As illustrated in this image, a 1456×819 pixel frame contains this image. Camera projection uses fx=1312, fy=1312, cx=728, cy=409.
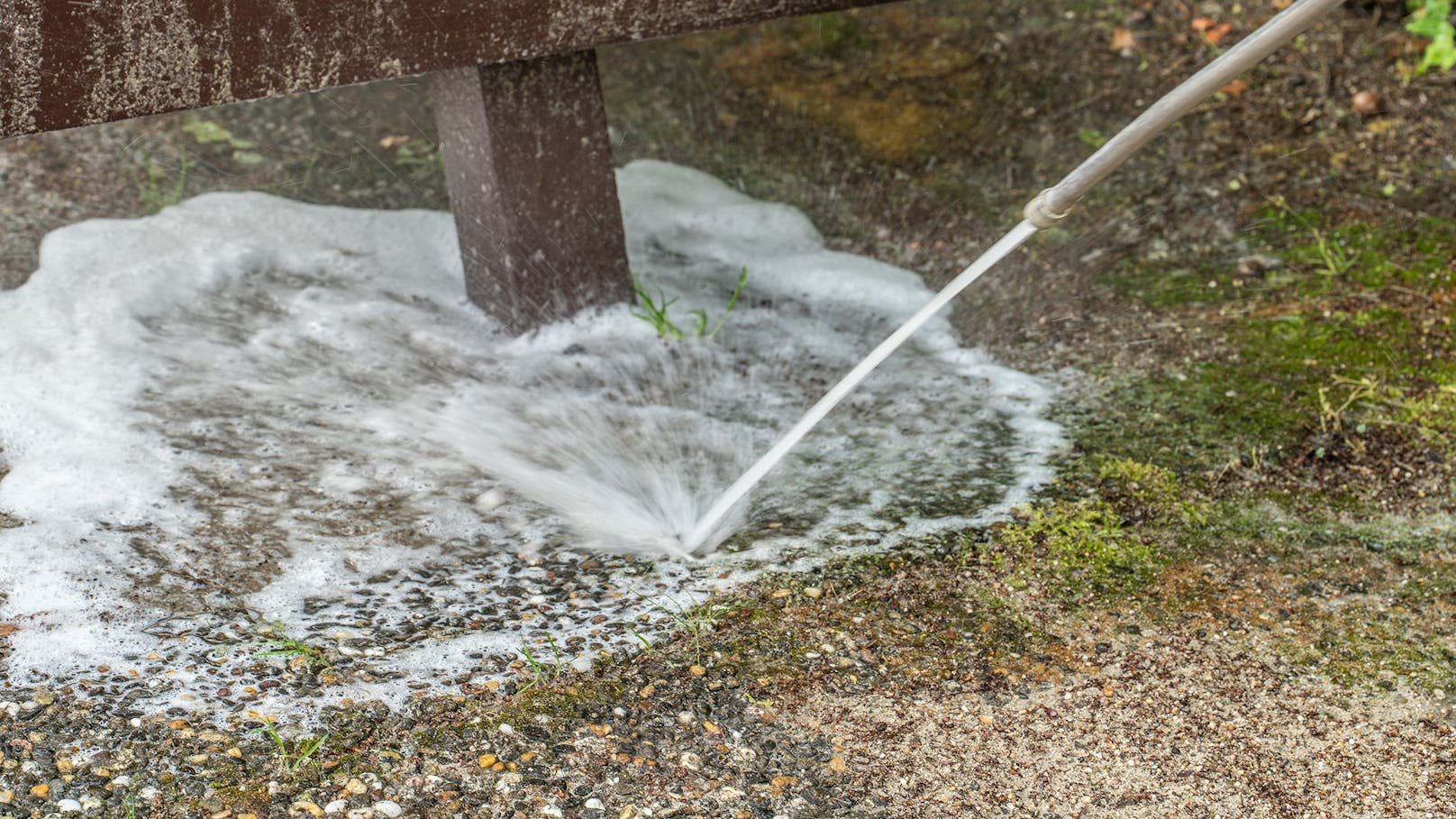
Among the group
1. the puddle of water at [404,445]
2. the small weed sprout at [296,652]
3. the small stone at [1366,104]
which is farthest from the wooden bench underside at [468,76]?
the small stone at [1366,104]

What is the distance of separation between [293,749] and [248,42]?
1542 millimetres

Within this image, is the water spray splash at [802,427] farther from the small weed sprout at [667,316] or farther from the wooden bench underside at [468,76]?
the wooden bench underside at [468,76]

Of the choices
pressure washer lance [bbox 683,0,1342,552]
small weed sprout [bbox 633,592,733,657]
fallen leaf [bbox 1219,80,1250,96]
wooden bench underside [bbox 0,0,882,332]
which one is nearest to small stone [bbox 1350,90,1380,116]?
fallen leaf [bbox 1219,80,1250,96]

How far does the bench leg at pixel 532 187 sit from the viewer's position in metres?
3.56

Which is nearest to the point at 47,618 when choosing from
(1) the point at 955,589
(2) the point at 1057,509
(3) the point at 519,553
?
(3) the point at 519,553

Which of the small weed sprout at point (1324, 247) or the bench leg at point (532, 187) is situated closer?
the bench leg at point (532, 187)

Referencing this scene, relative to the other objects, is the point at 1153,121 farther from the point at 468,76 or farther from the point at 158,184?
the point at 158,184

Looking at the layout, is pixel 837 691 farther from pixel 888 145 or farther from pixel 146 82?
pixel 888 145

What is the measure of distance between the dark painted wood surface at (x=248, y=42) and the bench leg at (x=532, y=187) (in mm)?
229

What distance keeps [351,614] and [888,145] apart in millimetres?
2859

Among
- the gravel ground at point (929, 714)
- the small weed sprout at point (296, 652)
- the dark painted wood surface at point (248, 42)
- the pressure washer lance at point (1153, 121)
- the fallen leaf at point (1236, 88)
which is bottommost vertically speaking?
the gravel ground at point (929, 714)

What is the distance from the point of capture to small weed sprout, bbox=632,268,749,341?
3.88 metres

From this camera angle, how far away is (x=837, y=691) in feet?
8.04

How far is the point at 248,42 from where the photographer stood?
113 inches
